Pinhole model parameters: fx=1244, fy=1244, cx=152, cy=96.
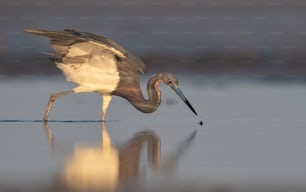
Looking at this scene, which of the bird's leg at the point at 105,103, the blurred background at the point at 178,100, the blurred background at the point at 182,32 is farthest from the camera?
the blurred background at the point at 182,32

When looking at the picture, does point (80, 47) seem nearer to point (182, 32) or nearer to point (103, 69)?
point (103, 69)

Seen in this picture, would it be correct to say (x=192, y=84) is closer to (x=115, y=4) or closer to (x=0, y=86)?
(x=0, y=86)

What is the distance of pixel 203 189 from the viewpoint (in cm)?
813

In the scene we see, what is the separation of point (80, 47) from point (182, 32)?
6112 millimetres

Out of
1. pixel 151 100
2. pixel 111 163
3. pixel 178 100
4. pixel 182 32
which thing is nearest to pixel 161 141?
pixel 111 163

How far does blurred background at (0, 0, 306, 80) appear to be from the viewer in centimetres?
1562

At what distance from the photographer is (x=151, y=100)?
12023mm

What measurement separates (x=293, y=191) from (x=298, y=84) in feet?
20.0

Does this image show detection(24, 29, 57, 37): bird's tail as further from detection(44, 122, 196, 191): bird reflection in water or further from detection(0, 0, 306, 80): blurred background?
detection(0, 0, 306, 80): blurred background

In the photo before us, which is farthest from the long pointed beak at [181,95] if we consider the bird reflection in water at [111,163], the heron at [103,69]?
the bird reflection in water at [111,163]

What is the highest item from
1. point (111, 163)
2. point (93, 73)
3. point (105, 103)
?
point (93, 73)

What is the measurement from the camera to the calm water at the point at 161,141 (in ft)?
27.7

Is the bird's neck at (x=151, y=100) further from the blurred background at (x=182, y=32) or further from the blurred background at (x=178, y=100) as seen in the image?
the blurred background at (x=182, y=32)

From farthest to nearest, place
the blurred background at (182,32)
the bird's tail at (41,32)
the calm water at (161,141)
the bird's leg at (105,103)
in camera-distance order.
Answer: the blurred background at (182,32)
the bird's leg at (105,103)
the bird's tail at (41,32)
the calm water at (161,141)
